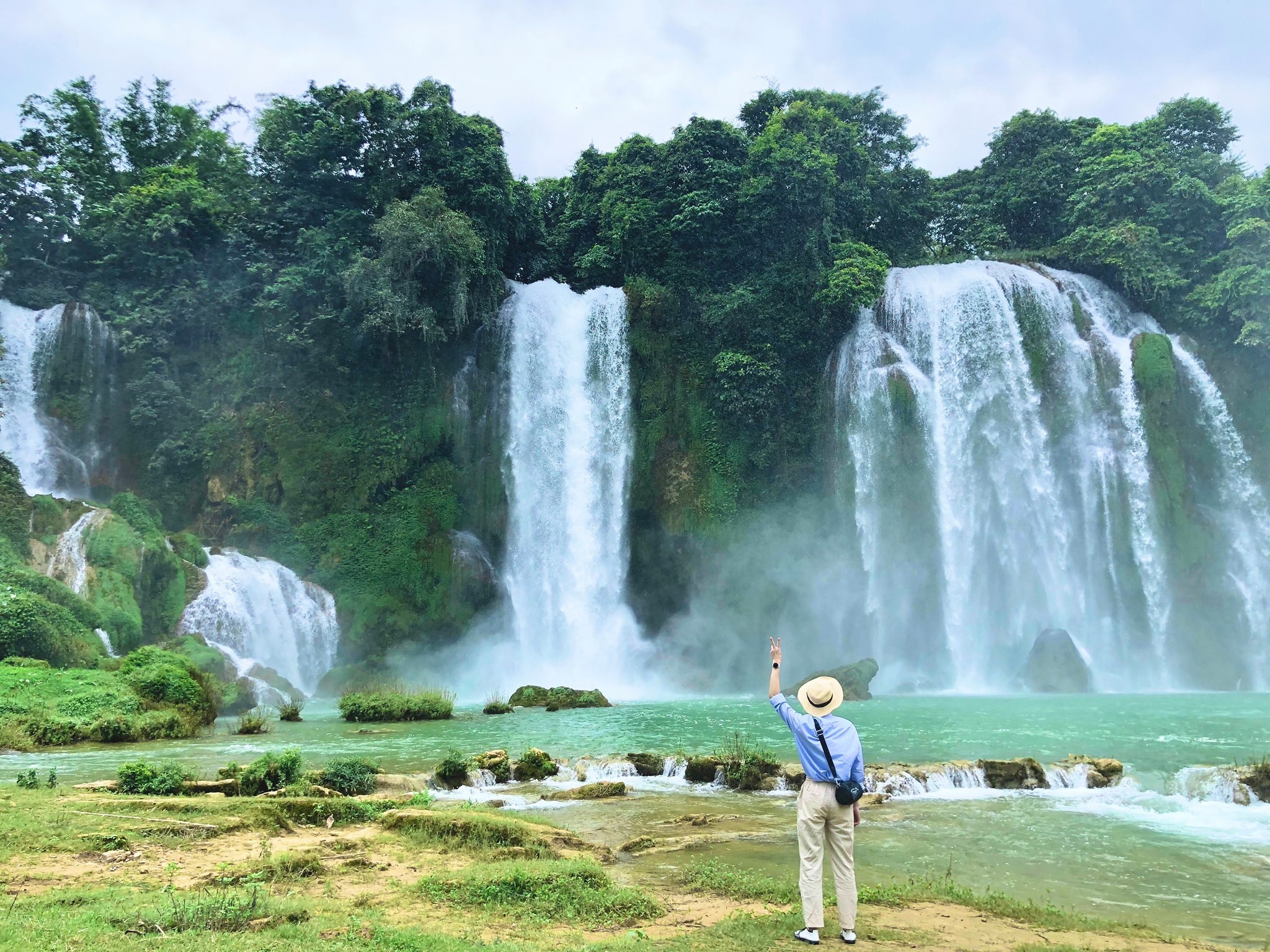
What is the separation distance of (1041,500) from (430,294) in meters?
21.2

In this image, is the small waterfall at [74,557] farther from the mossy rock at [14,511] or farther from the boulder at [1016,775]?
the boulder at [1016,775]

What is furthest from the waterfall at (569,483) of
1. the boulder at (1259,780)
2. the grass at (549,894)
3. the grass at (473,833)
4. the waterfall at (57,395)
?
the grass at (549,894)

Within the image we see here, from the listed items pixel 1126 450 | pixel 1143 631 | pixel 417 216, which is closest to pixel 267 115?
pixel 417 216

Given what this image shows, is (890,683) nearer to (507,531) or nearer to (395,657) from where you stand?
(507,531)

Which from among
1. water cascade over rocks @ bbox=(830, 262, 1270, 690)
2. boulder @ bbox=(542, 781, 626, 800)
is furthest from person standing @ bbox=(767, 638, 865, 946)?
water cascade over rocks @ bbox=(830, 262, 1270, 690)

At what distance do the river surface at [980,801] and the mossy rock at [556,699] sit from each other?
3.84ft

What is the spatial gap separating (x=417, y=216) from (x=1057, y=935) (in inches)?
1084

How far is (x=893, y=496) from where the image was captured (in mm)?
29234

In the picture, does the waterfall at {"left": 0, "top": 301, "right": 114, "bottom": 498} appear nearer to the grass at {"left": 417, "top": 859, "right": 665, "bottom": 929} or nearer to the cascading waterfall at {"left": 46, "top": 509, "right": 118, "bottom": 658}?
the cascading waterfall at {"left": 46, "top": 509, "right": 118, "bottom": 658}

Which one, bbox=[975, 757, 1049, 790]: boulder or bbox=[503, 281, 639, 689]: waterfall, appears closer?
bbox=[975, 757, 1049, 790]: boulder

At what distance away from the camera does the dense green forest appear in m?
28.9

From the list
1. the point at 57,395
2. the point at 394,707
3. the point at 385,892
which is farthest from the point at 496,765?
the point at 57,395

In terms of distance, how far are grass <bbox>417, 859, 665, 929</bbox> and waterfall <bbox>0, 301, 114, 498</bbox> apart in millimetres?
26147

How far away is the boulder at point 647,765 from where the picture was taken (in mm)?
12047
